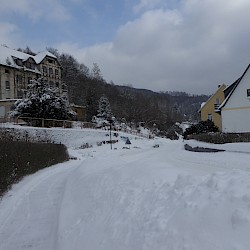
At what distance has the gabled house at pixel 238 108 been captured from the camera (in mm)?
32031

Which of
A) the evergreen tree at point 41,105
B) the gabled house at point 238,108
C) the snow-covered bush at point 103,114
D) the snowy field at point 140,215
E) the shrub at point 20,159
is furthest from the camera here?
the snow-covered bush at point 103,114

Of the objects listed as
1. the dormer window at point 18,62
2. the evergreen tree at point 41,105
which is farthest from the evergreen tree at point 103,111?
the evergreen tree at point 41,105

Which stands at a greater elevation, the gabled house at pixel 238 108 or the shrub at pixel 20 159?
the gabled house at pixel 238 108

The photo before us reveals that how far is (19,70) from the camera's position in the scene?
6700cm

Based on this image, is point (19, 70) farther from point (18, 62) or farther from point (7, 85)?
point (7, 85)

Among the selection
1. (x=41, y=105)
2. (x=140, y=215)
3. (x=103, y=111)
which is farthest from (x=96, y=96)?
(x=140, y=215)

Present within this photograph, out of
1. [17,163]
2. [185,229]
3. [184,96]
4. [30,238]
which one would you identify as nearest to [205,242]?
[185,229]

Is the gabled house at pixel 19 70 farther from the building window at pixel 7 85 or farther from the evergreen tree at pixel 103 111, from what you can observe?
the evergreen tree at pixel 103 111

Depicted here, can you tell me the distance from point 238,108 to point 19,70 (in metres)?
47.8

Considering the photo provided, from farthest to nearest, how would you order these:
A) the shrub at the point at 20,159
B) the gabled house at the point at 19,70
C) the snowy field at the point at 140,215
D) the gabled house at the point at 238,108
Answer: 1. the gabled house at the point at 19,70
2. the gabled house at the point at 238,108
3. the shrub at the point at 20,159
4. the snowy field at the point at 140,215

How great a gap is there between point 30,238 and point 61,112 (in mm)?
37942

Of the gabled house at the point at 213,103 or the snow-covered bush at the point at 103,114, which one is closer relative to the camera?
the gabled house at the point at 213,103

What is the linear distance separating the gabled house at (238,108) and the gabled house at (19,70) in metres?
34.8

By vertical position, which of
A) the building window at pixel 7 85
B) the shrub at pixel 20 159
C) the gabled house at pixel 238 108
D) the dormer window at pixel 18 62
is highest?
the dormer window at pixel 18 62
